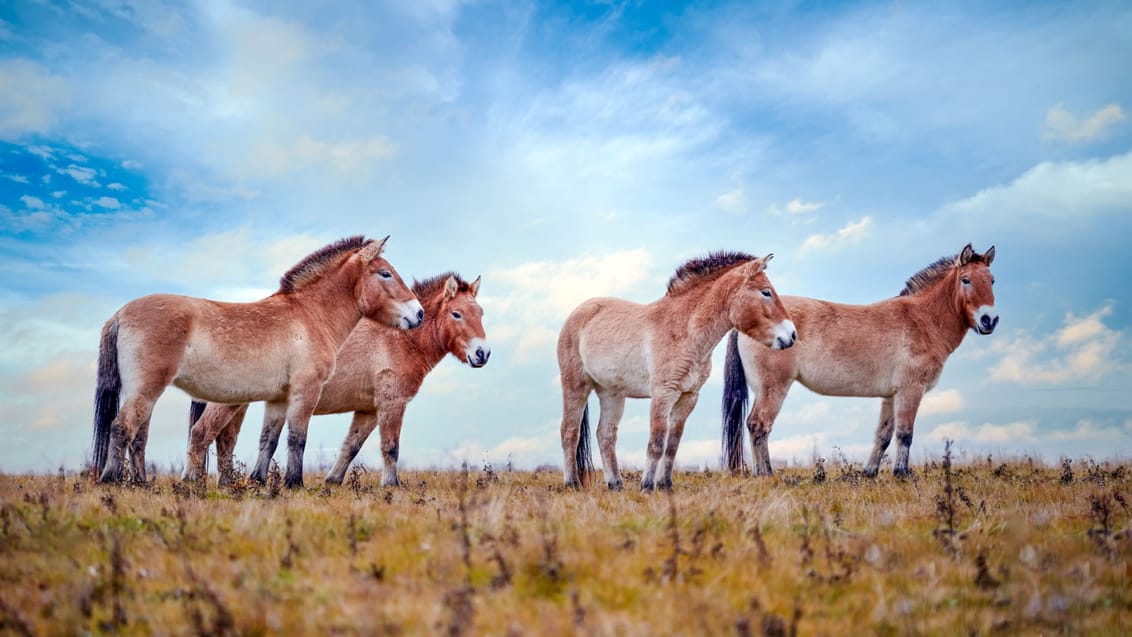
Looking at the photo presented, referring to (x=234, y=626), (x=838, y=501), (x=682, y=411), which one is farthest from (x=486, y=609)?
(x=682, y=411)

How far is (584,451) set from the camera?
1359cm

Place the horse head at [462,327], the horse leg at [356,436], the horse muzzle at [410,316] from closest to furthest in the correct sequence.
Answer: the horse muzzle at [410,316] < the horse head at [462,327] < the horse leg at [356,436]

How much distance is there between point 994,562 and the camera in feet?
21.8

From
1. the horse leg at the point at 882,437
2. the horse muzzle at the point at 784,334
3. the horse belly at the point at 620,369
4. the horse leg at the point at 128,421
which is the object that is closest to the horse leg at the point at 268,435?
the horse leg at the point at 128,421

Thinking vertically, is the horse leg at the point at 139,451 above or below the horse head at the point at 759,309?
below

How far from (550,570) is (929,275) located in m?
13.3

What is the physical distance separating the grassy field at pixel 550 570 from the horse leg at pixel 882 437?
613 centimetres

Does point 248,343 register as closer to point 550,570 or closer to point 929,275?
point 550,570

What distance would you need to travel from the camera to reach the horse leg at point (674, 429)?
1159 cm

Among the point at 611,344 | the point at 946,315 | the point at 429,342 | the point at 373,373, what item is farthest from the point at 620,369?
the point at 946,315

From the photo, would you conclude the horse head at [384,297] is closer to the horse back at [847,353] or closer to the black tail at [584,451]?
the black tail at [584,451]

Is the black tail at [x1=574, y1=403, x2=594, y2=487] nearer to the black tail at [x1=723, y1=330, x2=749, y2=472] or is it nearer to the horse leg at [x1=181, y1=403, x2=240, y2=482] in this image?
the black tail at [x1=723, y1=330, x2=749, y2=472]

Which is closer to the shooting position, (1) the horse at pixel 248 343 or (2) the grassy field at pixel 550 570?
(2) the grassy field at pixel 550 570

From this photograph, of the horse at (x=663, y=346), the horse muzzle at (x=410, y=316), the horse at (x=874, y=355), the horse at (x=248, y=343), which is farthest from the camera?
the horse at (x=874, y=355)
